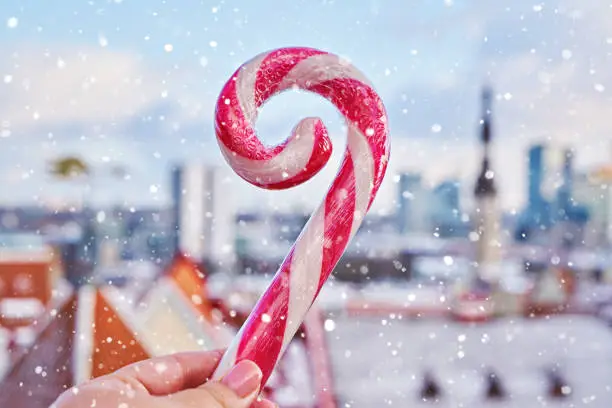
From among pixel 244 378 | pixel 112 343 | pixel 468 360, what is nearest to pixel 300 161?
pixel 244 378

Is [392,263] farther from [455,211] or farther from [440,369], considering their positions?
[455,211]

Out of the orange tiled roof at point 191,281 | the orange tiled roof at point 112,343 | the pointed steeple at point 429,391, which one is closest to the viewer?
the orange tiled roof at point 112,343

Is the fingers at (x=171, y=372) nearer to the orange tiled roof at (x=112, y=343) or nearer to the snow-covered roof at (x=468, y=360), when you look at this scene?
the orange tiled roof at (x=112, y=343)

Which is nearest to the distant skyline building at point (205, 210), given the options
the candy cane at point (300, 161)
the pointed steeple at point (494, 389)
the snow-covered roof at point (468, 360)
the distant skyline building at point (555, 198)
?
the snow-covered roof at point (468, 360)

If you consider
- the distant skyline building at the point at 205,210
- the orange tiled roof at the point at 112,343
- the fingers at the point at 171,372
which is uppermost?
the fingers at the point at 171,372

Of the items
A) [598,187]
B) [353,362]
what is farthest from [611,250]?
[353,362]

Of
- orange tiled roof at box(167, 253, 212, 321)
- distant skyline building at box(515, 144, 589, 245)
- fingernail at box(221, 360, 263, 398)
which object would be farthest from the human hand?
distant skyline building at box(515, 144, 589, 245)

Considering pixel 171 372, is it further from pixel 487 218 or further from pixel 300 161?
pixel 487 218

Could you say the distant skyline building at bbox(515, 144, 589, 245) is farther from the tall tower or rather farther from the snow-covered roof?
the snow-covered roof
